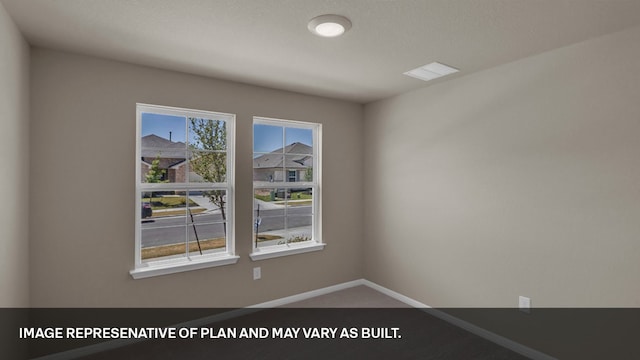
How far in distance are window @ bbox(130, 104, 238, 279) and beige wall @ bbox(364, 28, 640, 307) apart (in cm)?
188

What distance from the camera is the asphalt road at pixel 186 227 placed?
2822 mm

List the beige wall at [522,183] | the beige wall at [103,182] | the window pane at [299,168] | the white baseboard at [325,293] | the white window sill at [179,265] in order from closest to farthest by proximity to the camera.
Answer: the beige wall at [522,183] < the beige wall at [103,182] < the white baseboard at [325,293] < the white window sill at [179,265] < the window pane at [299,168]

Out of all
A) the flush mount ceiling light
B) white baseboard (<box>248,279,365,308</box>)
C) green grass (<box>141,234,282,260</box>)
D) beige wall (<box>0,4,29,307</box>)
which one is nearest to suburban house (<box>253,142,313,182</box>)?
green grass (<box>141,234,282,260</box>)

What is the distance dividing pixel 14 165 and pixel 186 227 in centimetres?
131

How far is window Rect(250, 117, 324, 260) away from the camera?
3400mm

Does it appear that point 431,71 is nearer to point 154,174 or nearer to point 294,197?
point 294,197

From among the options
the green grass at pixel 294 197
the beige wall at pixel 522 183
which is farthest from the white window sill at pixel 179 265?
the beige wall at pixel 522 183

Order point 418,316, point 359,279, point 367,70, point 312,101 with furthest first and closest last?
point 359,279, point 312,101, point 418,316, point 367,70

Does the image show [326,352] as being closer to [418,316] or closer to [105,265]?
[418,316]

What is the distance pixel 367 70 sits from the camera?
2.80 m

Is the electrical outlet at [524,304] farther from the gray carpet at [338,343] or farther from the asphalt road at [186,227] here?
the asphalt road at [186,227]

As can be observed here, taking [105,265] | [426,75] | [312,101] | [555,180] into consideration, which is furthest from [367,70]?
[105,265]

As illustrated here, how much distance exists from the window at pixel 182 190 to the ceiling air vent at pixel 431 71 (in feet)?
5.94

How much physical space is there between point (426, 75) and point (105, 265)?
3.20 metres
